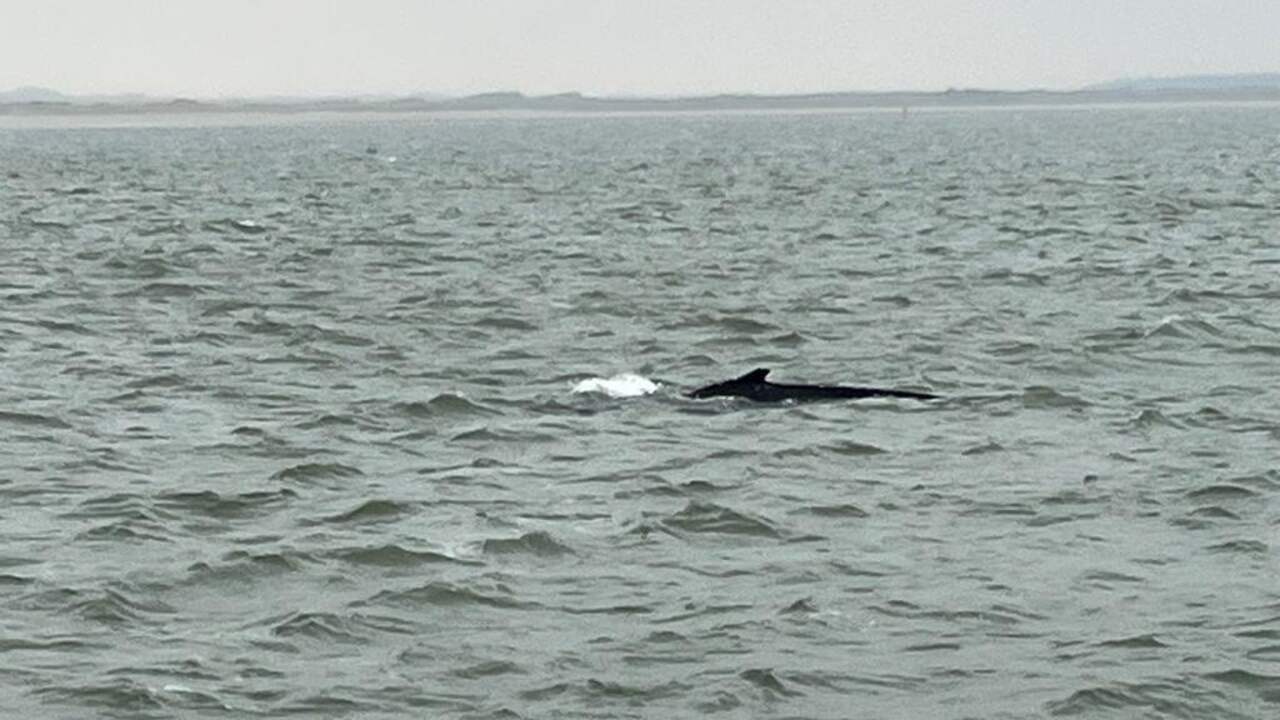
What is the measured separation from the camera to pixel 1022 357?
107 ft

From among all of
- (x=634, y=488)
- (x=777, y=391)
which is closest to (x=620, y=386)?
(x=777, y=391)

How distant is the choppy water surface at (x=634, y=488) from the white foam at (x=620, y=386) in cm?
32

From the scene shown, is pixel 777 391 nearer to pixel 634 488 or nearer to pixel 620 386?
pixel 620 386

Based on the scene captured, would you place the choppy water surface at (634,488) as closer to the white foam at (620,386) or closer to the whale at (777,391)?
the white foam at (620,386)

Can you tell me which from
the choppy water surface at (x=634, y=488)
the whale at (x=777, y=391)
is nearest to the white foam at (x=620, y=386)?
the choppy water surface at (x=634, y=488)

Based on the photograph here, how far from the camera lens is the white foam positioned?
95.1ft

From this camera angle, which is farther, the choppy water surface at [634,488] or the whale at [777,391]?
the whale at [777,391]

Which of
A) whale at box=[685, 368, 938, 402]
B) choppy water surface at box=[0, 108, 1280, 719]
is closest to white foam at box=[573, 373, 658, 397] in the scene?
choppy water surface at box=[0, 108, 1280, 719]

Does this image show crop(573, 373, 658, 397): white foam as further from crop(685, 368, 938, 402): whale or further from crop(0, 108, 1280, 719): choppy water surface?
crop(685, 368, 938, 402): whale

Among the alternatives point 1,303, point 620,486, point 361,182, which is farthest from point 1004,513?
point 361,182

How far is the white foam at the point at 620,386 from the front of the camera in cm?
2899

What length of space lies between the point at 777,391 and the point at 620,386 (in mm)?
2168

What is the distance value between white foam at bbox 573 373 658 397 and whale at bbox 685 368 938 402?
0.82 meters

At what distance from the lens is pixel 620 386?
1155 inches
